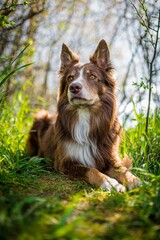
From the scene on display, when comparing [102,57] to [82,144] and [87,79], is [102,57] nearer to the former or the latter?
[87,79]

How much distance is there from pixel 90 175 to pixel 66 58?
196 centimetres

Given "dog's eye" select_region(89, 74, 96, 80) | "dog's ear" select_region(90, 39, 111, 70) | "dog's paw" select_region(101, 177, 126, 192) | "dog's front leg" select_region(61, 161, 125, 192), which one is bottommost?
"dog's paw" select_region(101, 177, 126, 192)

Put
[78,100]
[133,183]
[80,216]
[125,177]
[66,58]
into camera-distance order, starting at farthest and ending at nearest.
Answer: [66,58]
[78,100]
[125,177]
[133,183]
[80,216]

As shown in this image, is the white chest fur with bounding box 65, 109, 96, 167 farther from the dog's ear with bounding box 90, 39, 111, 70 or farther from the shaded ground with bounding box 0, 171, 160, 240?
the shaded ground with bounding box 0, 171, 160, 240

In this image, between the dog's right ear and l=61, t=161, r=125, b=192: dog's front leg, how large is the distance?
1512 mm

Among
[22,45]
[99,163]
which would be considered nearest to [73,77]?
[99,163]

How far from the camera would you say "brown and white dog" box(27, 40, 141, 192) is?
445cm

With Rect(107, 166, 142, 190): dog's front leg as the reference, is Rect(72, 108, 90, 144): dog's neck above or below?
above

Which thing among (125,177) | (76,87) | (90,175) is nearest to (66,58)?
(76,87)

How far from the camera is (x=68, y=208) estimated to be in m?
2.17

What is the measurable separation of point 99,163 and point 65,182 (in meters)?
0.73

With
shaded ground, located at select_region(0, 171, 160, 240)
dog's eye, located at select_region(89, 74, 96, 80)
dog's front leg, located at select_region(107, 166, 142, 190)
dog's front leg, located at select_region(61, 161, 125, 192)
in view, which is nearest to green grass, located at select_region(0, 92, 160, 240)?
shaded ground, located at select_region(0, 171, 160, 240)

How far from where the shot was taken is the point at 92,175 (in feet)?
13.3

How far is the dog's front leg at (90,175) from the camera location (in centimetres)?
378
